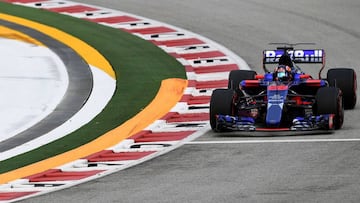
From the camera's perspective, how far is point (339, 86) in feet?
78.2

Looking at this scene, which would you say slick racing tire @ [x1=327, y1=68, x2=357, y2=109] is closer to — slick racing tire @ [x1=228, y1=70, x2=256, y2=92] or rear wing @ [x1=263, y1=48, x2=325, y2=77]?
rear wing @ [x1=263, y1=48, x2=325, y2=77]

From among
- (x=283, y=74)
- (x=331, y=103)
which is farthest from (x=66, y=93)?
(x=331, y=103)

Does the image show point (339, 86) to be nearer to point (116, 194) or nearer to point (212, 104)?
point (212, 104)

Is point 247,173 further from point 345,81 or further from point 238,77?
point 345,81

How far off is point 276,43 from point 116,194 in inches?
407

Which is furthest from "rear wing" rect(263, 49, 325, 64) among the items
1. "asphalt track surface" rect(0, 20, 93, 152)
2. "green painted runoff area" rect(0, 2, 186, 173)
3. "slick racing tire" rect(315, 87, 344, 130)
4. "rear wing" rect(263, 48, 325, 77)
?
"asphalt track surface" rect(0, 20, 93, 152)

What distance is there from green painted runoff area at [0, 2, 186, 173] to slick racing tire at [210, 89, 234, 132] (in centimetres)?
193

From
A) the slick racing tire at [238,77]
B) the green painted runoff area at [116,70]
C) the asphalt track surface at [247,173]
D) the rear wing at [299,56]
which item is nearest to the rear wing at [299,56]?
the rear wing at [299,56]

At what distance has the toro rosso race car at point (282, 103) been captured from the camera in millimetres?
22188

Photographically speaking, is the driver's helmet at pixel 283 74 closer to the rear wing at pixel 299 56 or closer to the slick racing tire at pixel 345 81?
the slick racing tire at pixel 345 81

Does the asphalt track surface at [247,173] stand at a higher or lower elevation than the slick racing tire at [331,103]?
lower

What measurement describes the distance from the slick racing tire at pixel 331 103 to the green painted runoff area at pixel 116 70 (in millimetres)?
3609

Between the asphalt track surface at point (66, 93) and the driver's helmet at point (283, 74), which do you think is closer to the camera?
the driver's helmet at point (283, 74)

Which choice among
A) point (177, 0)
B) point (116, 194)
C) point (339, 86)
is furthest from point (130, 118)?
point (177, 0)
